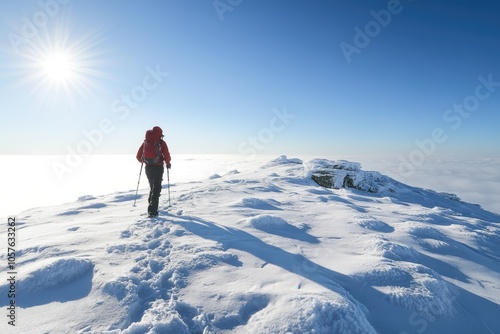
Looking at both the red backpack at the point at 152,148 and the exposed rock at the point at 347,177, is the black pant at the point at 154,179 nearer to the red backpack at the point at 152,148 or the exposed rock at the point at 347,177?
the red backpack at the point at 152,148

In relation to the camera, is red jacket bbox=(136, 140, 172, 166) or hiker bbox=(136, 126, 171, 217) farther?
red jacket bbox=(136, 140, 172, 166)

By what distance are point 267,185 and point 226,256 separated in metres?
10.5

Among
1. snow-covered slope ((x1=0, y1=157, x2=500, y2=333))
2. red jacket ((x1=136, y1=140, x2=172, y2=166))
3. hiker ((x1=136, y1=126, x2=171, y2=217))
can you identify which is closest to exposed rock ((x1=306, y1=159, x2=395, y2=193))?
snow-covered slope ((x1=0, y1=157, x2=500, y2=333))

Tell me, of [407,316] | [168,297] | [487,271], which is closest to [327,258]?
[407,316]

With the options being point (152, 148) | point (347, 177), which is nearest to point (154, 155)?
point (152, 148)

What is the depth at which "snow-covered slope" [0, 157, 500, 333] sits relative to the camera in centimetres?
347

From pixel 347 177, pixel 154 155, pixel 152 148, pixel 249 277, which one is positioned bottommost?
pixel 249 277

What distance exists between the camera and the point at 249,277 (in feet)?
15.0

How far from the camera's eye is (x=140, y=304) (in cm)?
381

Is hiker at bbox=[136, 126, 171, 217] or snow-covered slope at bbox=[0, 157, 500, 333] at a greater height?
hiker at bbox=[136, 126, 171, 217]

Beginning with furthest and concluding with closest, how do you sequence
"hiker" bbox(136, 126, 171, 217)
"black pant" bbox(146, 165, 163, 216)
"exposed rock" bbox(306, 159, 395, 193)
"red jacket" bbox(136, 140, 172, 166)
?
"exposed rock" bbox(306, 159, 395, 193) < "red jacket" bbox(136, 140, 172, 166) < "hiker" bbox(136, 126, 171, 217) < "black pant" bbox(146, 165, 163, 216)

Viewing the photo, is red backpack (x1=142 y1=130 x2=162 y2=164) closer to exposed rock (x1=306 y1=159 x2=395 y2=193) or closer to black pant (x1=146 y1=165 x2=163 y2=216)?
black pant (x1=146 y1=165 x2=163 y2=216)

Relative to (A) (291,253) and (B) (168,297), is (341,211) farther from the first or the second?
(B) (168,297)

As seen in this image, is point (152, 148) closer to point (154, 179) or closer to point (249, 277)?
point (154, 179)
